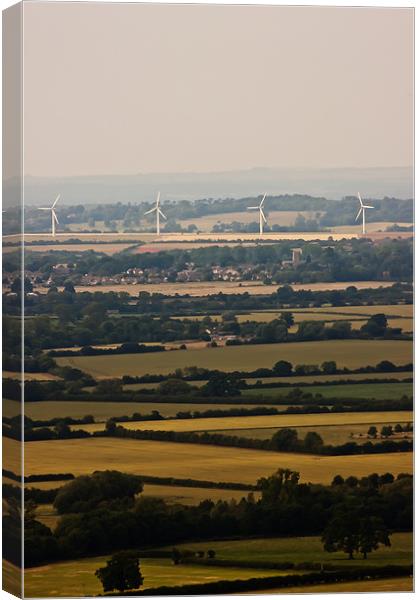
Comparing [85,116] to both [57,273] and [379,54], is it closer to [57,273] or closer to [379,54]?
[57,273]

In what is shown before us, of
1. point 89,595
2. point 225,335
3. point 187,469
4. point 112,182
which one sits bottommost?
point 89,595

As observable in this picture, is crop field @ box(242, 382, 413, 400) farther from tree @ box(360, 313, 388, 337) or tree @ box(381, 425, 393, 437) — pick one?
tree @ box(360, 313, 388, 337)

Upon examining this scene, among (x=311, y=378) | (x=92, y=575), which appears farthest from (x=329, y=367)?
(x=92, y=575)

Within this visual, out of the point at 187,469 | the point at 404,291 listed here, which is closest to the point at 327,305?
the point at 404,291

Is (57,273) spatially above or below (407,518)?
above

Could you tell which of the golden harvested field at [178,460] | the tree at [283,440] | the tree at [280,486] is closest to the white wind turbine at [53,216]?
the golden harvested field at [178,460]
